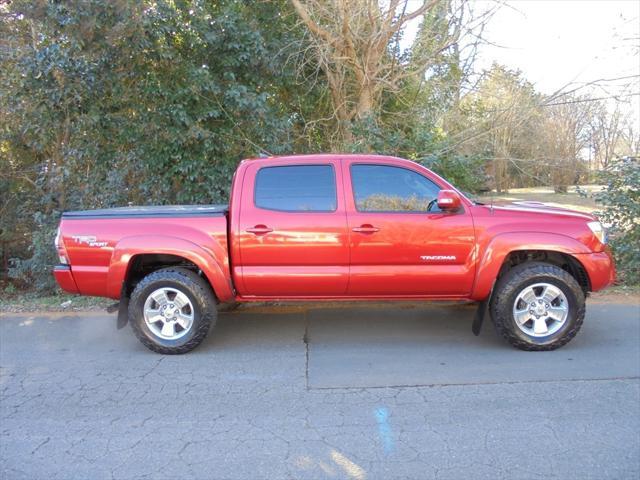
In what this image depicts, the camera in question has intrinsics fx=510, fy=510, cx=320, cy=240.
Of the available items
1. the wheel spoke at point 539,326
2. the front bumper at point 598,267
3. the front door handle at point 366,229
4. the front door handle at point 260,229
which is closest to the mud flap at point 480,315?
the wheel spoke at point 539,326

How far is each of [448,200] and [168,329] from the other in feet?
9.94

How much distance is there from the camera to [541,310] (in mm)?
5043

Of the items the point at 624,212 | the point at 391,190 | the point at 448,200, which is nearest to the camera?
the point at 448,200

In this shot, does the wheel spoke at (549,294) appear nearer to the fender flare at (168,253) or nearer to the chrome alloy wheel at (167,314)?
the fender flare at (168,253)

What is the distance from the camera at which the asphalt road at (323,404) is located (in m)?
3.19

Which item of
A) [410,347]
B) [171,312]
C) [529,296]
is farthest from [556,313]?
[171,312]

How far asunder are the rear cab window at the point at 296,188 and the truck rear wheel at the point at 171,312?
1.08 metres

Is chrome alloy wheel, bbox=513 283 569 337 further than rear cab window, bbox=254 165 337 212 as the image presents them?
No

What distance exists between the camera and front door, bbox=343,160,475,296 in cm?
502

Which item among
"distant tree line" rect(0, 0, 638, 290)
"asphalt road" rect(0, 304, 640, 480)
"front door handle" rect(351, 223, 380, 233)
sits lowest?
"asphalt road" rect(0, 304, 640, 480)

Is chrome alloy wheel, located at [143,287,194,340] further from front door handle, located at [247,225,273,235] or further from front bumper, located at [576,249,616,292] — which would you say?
front bumper, located at [576,249,616,292]

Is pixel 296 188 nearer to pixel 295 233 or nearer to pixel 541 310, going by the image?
Answer: pixel 295 233

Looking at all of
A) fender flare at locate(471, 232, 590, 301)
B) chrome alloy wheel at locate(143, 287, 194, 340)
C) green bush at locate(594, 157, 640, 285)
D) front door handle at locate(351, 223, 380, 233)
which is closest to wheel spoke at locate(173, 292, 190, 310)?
chrome alloy wheel at locate(143, 287, 194, 340)

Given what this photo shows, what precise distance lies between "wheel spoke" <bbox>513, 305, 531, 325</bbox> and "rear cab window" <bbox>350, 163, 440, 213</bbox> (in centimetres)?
128
